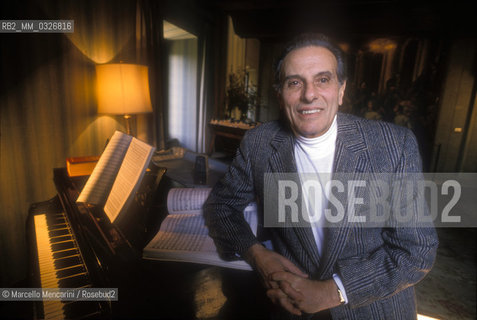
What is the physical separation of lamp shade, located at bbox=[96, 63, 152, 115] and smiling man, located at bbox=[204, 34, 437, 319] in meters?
1.47

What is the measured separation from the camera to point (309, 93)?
1.07 metres

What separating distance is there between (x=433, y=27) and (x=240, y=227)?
6437mm

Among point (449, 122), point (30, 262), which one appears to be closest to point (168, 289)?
point (30, 262)

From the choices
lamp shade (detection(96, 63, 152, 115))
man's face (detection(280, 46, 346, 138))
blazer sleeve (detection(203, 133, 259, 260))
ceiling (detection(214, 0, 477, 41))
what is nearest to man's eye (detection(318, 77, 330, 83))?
man's face (detection(280, 46, 346, 138))

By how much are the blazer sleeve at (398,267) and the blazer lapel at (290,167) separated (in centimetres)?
13

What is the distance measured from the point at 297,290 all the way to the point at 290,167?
0.49 metres

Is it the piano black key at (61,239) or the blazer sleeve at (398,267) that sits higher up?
the blazer sleeve at (398,267)

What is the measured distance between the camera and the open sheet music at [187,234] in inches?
35.6

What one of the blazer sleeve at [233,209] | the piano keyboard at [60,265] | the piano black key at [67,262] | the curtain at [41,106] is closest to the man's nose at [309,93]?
the blazer sleeve at [233,209]

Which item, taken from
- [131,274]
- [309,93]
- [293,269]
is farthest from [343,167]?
[131,274]

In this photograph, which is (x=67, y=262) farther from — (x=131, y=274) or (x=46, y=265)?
(x=131, y=274)

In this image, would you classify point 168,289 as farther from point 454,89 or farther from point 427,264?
point 454,89

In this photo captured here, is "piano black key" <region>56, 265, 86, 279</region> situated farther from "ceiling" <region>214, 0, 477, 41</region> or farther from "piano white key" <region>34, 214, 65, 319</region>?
"ceiling" <region>214, 0, 477, 41</region>

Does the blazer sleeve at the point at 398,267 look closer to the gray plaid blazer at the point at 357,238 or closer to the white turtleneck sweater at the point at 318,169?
the gray plaid blazer at the point at 357,238
